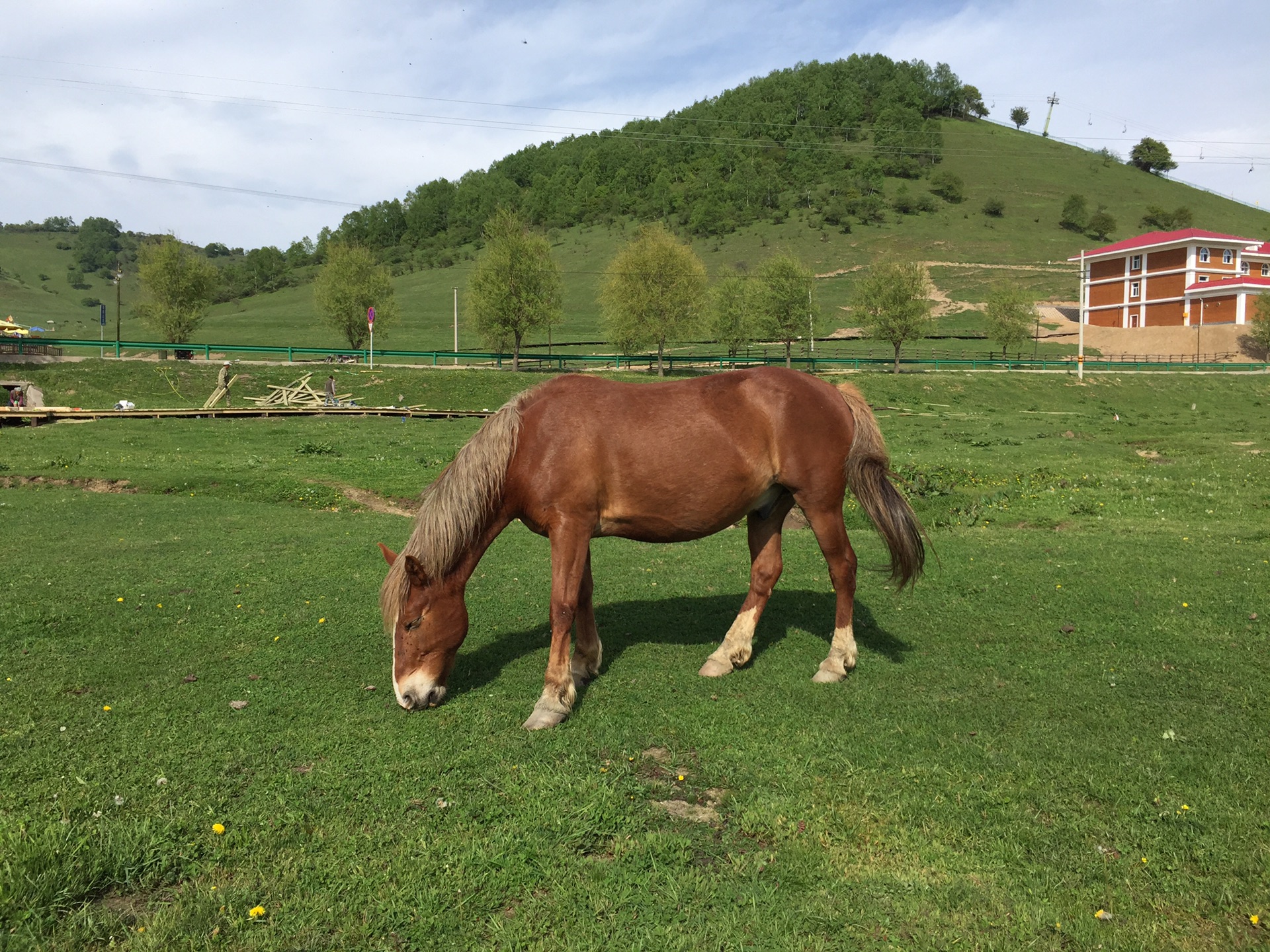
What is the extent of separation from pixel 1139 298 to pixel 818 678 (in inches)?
3736

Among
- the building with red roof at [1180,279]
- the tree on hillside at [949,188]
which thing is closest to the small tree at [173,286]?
the building with red roof at [1180,279]

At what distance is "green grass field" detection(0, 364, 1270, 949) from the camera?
3.50m

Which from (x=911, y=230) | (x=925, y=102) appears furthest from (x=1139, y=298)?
(x=925, y=102)

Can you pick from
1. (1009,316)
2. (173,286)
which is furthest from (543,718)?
(1009,316)

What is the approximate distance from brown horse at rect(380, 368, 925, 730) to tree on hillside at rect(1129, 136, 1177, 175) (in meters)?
199

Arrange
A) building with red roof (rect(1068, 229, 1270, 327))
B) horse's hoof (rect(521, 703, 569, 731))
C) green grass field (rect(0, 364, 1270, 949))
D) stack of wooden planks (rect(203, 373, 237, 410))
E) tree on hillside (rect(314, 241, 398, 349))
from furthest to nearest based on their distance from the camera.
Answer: building with red roof (rect(1068, 229, 1270, 327)), tree on hillside (rect(314, 241, 398, 349)), stack of wooden planks (rect(203, 373, 237, 410)), horse's hoof (rect(521, 703, 569, 731)), green grass field (rect(0, 364, 1270, 949))

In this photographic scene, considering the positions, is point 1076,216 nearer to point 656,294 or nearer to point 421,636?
point 656,294

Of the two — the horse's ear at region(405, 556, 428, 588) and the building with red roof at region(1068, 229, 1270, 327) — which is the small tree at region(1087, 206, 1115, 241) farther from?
the horse's ear at region(405, 556, 428, 588)

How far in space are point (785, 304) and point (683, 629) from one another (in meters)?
54.3

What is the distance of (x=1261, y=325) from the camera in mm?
67875

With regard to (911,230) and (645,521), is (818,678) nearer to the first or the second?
(645,521)

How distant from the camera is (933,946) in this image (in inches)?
131

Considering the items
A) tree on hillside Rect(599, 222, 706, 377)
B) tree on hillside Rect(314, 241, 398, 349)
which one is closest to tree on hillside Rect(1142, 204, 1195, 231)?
tree on hillside Rect(599, 222, 706, 377)

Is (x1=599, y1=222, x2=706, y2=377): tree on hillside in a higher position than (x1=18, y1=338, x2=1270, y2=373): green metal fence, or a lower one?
higher
